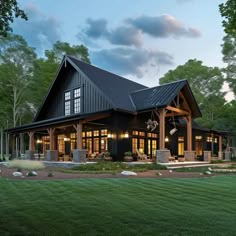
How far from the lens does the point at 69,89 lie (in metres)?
19.4

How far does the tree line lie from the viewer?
27.1 m

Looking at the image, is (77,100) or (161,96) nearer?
(161,96)

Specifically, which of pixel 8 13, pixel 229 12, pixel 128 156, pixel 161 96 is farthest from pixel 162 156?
pixel 8 13

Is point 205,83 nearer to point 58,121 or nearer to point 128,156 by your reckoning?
point 128,156

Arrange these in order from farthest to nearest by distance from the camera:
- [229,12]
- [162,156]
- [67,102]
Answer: [67,102]
[162,156]
[229,12]

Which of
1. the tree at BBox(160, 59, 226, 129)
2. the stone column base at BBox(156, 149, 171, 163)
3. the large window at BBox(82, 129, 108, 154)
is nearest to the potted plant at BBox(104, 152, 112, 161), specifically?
the large window at BBox(82, 129, 108, 154)

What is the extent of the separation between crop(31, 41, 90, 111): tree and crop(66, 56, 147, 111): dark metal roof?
11819mm

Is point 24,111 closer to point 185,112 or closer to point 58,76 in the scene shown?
point 58,76

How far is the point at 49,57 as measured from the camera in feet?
106

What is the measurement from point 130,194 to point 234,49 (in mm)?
25585

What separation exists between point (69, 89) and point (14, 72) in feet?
35.7

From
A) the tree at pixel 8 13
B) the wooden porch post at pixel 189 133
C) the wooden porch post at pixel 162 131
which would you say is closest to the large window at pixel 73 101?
the wooden porch post at pixel 162 131

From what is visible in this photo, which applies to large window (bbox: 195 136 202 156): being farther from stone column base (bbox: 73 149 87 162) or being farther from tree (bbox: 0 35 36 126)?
tree (bbox: 0 35 36 126)

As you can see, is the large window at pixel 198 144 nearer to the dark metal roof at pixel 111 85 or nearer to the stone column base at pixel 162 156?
the dark metal roof at pixel 111 85
